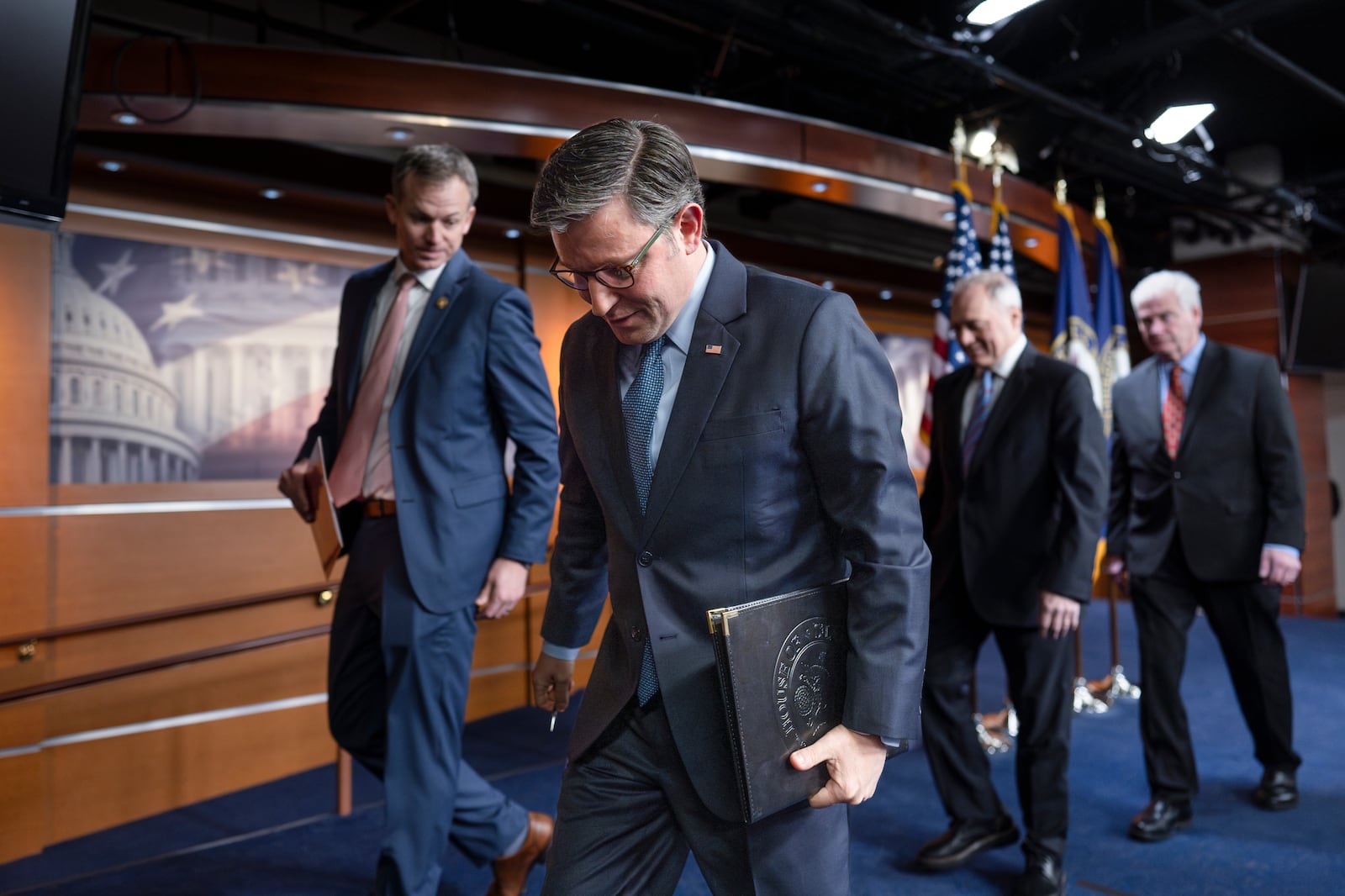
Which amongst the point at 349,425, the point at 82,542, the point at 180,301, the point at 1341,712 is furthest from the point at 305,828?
the point at 1341,712

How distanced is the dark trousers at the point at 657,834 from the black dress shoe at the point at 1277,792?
9.65 feet

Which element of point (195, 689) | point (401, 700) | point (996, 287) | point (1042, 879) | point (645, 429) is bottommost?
point (1042, 879)

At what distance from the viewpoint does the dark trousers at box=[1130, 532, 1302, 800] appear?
3424 millimetres

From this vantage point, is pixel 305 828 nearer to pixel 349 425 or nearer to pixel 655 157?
pixel 349 425

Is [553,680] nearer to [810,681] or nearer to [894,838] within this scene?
[810,681]

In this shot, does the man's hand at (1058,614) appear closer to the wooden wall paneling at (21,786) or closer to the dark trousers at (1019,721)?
the dark trousers at (1019,721)

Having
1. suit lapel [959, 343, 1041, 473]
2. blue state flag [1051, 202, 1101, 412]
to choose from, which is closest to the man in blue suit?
suit lapel [959, 343, 1041, 473]

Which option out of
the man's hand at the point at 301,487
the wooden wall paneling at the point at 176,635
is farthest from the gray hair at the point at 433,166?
the wooden wall paneling at the point at 176,635

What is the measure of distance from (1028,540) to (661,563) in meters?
1.93

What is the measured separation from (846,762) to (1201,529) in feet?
8.77

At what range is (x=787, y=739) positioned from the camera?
1268 mm

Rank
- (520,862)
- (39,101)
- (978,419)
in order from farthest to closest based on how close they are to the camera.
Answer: (978,419)
(520,862)
(39,101)

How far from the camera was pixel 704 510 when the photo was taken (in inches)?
53.2

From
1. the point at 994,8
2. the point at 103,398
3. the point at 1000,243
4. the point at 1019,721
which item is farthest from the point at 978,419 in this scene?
the point at 103,398
